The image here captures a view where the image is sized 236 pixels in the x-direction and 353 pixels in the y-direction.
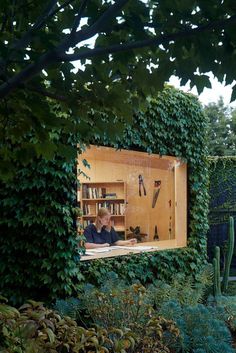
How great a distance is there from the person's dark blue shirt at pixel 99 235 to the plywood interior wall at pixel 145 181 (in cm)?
70

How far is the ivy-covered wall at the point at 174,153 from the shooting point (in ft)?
18.9

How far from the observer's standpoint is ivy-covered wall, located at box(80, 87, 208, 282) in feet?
18.9

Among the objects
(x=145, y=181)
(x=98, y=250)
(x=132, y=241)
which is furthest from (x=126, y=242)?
(x=145, y=181)

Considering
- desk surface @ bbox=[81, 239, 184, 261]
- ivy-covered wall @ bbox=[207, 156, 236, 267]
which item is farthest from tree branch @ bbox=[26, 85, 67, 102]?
A: ivy-covered wall @ bbox=[207, 156, 236, 267]

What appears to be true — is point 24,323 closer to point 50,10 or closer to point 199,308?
point 50,10

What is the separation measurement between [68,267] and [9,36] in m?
3.41

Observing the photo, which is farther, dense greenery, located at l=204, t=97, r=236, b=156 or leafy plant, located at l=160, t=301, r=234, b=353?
dense greenery, located at l=204, t=97, r=236, b=156

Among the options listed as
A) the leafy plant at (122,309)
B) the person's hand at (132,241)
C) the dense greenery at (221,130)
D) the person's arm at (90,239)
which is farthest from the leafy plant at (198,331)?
the dense greenery at (221,130)

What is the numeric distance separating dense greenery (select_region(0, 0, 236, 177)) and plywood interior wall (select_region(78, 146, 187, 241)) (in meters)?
4.16

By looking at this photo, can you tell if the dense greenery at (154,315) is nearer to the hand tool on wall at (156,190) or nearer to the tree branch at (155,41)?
the tree branch at (155,41)

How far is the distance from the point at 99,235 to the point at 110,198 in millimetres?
1480

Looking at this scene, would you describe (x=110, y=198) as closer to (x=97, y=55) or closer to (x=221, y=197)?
(x=221, y=197)

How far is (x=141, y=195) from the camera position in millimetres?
8234

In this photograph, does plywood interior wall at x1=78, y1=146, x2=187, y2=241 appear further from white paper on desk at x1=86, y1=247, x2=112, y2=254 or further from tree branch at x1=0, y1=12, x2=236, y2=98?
tree branch at x1=0, y1=12, x2=236, y2=98
